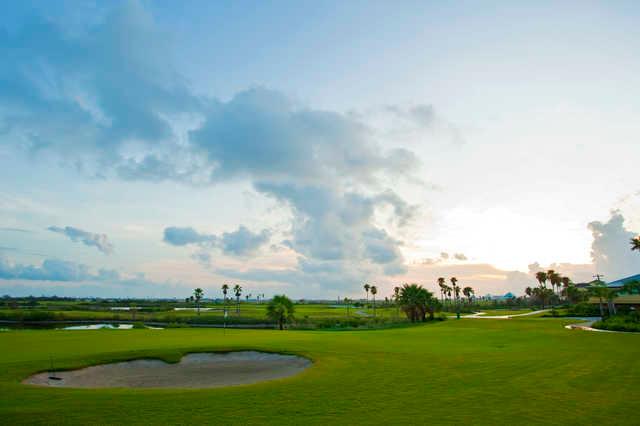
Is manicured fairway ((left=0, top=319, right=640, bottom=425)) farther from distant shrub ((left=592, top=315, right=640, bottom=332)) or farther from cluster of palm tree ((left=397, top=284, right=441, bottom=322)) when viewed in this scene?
cluster of palm tree ((left=397, top=284, right=441, bottom=322))

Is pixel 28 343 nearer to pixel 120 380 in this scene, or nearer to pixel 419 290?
pixel 120 380

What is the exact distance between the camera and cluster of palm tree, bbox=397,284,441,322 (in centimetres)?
8381

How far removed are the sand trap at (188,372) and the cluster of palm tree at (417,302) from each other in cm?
6052

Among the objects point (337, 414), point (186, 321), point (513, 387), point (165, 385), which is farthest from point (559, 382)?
point (186, 321)

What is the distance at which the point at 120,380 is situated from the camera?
22250 mm

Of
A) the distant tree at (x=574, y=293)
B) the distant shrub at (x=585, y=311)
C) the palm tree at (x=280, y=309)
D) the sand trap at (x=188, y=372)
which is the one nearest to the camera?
the sand trap at (x=188, y=372)

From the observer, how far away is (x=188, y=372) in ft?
80.2

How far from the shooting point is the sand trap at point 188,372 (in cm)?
2108

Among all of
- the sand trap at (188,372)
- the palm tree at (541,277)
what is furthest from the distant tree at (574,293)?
the sand trap at (188,372)

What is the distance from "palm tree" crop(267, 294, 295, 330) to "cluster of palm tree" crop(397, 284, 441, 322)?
26258 mm

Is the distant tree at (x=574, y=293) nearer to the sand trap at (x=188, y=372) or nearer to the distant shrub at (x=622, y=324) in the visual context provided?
the distant shrub at (x=622, y=324)

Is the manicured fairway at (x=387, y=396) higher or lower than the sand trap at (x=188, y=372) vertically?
higher

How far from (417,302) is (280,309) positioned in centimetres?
3133

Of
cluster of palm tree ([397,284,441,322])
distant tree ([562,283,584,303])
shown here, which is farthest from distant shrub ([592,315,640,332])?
distant tree ([562,283,584,303])
